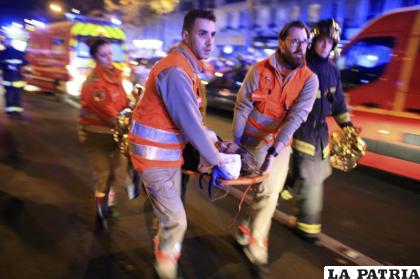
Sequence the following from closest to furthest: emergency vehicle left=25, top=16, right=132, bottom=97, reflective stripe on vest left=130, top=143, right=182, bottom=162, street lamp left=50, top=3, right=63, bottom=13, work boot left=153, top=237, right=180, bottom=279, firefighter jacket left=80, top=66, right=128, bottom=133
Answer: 1. reflective stripe on vest left=130, top=143, right=182, bottom=162
2. work boot left=153, top=237, right=180, bottom=279
3. firefighter jacket left=80, top=66, right=128, bottom=133
4. emergency vehicle left=25, top=16, right=132, bottom=97
5. street lamp left=50, top=3, right=63, bottom=13

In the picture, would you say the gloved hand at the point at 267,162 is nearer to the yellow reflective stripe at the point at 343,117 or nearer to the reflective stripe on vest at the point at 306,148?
the reflective stripe on vest at the point at 306,148

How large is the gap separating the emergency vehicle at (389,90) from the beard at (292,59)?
317 cm

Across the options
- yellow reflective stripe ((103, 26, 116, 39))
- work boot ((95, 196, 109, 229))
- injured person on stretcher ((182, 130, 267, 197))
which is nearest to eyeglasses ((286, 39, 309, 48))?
injured person on stretcher ((182, 130, 267, 197))

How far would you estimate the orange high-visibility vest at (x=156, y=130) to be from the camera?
252 centimetres

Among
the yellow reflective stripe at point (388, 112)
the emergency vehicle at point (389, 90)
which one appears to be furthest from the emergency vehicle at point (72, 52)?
the yellow reflective stripe at point (388, 112)

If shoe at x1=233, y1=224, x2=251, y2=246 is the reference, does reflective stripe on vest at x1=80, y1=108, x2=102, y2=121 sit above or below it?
above

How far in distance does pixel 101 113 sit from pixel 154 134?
151cm

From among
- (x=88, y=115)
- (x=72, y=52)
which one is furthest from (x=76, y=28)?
(x=88, y=115)

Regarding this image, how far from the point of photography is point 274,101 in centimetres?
326

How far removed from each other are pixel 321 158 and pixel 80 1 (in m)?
29.4

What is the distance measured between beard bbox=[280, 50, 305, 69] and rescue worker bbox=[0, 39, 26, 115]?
27.4 feet

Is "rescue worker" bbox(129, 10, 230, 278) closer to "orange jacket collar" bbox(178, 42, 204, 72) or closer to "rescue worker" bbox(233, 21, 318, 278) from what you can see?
"orange jacket collar" bbox(178, 42, 204, 72)

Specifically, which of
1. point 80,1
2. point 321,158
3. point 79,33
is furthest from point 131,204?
point 80,1

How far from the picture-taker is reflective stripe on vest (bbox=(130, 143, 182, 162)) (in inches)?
103
